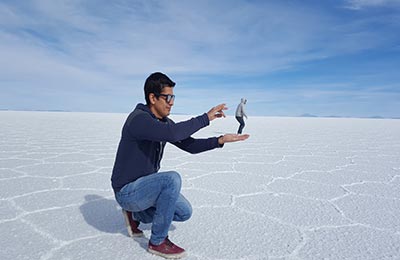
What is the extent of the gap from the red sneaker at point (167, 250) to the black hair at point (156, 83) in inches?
32.4

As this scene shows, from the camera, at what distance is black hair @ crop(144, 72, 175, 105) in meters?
1.53

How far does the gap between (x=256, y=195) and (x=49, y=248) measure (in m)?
1.72

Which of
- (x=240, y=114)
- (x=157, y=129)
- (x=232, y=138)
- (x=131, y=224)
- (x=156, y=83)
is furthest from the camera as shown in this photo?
(x=240, y=114)

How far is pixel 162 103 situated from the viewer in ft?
5.11

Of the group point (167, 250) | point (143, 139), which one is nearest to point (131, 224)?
point (167, 250)

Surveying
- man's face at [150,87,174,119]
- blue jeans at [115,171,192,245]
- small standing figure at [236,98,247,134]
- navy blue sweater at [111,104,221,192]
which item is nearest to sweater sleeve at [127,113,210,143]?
navy blue sweater at [111,104,221,192]

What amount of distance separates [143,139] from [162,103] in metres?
0.23

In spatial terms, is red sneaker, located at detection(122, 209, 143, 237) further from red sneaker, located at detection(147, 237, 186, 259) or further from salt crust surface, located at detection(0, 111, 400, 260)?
red sneaker, located at detection(147, 237, 186, 259)

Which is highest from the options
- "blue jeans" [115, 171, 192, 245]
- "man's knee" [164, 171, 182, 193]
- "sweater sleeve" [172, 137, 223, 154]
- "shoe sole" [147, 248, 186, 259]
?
"sweater sleeve" [172, 137, 223, 154]

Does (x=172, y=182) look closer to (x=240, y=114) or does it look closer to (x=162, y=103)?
(x=162, y=103)

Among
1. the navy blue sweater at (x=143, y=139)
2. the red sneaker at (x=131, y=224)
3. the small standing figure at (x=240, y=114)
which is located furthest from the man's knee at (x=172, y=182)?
the small standing figure at (x=240, y=114)

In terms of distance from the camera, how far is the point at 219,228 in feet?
6.31

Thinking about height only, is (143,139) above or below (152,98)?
below

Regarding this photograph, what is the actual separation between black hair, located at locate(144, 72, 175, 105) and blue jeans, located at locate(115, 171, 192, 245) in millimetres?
448
